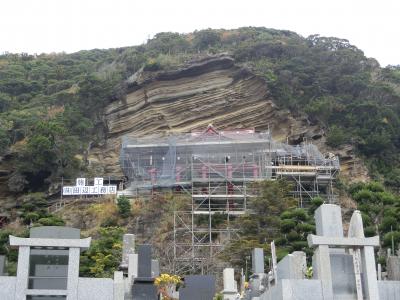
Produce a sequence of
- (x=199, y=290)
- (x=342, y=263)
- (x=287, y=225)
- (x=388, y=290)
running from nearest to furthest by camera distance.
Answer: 1. (x=342, y=263)
2. (x=388, y=290)
3. (x=199, y=290)
4. (x=287, y=225)

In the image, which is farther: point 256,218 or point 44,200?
point 44,200

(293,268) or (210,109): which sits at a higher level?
(210,109)

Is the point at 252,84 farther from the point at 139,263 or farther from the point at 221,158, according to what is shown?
the point at 139,263

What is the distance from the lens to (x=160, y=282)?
84.2 feet

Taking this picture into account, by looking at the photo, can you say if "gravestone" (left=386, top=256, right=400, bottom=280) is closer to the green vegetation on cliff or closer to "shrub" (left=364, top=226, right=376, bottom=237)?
→ "shrub" (left=364, top=226, right=376, bottom=237)

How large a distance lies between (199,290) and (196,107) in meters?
33.0

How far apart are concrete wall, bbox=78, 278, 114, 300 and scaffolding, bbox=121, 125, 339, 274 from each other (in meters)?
19.1

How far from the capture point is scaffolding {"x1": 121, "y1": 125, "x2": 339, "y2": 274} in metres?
39.7

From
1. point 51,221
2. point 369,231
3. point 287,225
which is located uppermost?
Answer: point 51,221

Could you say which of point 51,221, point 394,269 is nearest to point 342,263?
point 394,269

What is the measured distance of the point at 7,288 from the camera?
18.0 m

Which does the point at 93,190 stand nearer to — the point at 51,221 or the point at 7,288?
the point at 51,221

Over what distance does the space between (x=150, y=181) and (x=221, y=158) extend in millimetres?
4892

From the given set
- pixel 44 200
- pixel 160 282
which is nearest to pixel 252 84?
pixel 44 200
